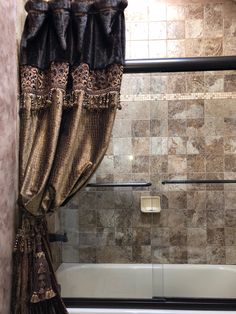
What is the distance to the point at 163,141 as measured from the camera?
2518mm

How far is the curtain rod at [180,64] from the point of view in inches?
63.9

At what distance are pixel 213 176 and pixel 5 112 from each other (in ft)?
5.74

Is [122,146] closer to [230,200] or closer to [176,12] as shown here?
[230,200]

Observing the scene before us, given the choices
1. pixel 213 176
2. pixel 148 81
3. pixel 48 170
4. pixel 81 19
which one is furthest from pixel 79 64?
pixel 213 176

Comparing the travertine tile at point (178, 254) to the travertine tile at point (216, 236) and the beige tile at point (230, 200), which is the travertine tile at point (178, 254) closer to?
the travertine tile at point (216, 236)

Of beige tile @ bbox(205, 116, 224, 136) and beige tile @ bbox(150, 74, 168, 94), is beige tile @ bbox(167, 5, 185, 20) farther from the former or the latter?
beige tile @ bbox(205, 116, 224, 136)

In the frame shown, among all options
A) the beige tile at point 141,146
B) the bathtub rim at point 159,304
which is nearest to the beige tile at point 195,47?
the beige tile at point 141,146

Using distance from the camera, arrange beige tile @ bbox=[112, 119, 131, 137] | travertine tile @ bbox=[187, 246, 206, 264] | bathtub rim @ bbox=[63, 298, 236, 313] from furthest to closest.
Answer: travertine tile @ bbox=[187, 246, 206, 264] → beige tile @ bbox=[112, 119, 131, 137] → bathtub rim @ bbox=[63, 298, 236, 313]

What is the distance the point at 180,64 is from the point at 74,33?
1.90 ft

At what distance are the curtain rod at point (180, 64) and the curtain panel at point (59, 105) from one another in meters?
0.12

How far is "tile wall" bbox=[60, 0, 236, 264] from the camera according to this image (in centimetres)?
246

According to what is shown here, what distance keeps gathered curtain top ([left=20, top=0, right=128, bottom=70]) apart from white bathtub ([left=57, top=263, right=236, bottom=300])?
133cm

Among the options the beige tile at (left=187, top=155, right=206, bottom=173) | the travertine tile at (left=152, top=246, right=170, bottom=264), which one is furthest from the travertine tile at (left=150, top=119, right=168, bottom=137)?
the travertine tile at (left=152, top=246, right=170, bottom=264)

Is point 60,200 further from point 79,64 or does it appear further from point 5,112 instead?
point 79,64
